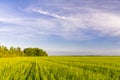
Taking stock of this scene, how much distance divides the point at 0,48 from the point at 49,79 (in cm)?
9565

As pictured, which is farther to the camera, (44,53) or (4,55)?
(44,53)

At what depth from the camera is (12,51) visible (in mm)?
119688

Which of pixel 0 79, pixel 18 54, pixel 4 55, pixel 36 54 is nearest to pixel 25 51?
pixel 36 54

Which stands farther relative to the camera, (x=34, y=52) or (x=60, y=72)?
(x=34, y=52)

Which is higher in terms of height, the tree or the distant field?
the tree

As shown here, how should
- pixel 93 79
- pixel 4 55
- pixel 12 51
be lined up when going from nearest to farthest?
pixel 93 79
pixel 4 55
pixel 12 51

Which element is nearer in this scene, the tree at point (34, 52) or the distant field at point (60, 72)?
the distant field at point (60, 72)

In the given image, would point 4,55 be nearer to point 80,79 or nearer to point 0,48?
point 0,48

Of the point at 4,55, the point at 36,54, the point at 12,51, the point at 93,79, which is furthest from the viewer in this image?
the point at 36,54

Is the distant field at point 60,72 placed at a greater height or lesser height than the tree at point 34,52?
lesser

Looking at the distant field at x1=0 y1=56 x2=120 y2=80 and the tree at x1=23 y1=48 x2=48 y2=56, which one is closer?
the distant field at x1=0 y1=56 x2=120 y2=80

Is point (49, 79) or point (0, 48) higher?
point (0, 48)

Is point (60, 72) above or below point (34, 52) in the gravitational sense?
below

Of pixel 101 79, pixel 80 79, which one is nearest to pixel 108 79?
pixel 101 79
